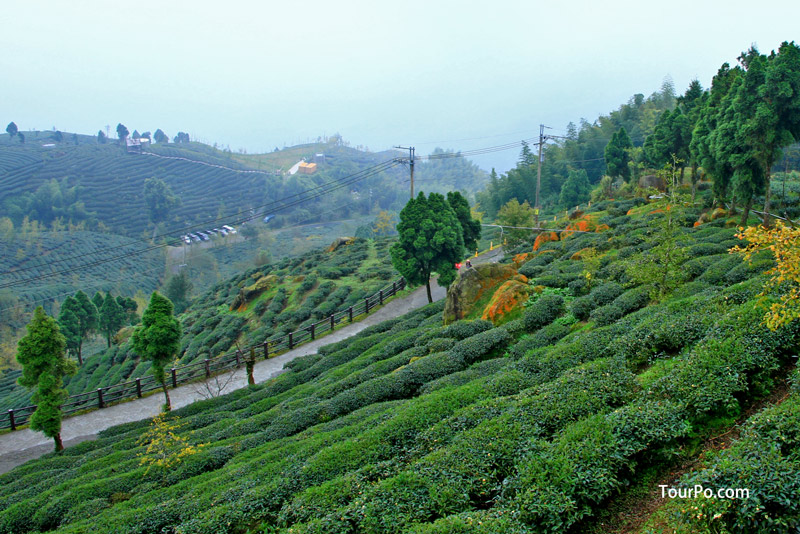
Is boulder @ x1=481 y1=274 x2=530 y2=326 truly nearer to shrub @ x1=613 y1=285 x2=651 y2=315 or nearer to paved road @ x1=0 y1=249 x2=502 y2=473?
shrub @ x1=613 y1=285 x2=651 y2=315

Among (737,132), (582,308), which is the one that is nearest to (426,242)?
(582,308)

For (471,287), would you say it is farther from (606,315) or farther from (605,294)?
(606,315)

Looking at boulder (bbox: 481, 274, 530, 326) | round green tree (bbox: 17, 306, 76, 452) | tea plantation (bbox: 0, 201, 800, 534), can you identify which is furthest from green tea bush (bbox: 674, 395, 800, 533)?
round green tree (bbox: 17, 306, 76, 452)

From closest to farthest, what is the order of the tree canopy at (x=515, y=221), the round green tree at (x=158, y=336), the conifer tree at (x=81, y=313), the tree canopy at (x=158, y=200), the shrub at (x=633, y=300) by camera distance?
the shrub at (x=633, y=300)
the round green tree at (x=158, y=336)
the tree canopy at (x=515, y=221)
the conifer tree at (x=81, y=313)
the tree canopy at (x=158, y=200)

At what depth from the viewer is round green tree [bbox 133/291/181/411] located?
18.2m

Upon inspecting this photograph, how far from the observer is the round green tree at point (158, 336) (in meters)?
18.2

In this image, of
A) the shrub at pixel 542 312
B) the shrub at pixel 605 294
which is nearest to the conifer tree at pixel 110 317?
the shrub at pixel 542 312

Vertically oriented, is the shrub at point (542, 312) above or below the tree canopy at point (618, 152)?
below

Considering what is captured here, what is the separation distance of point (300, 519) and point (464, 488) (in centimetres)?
259

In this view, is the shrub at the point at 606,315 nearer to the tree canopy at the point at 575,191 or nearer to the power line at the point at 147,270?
the tree canopy at the point at 575,191

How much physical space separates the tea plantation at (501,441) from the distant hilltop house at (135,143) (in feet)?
625

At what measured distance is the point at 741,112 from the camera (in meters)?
22.1

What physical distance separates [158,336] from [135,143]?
196482 mm

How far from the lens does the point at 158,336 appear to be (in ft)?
59.7
